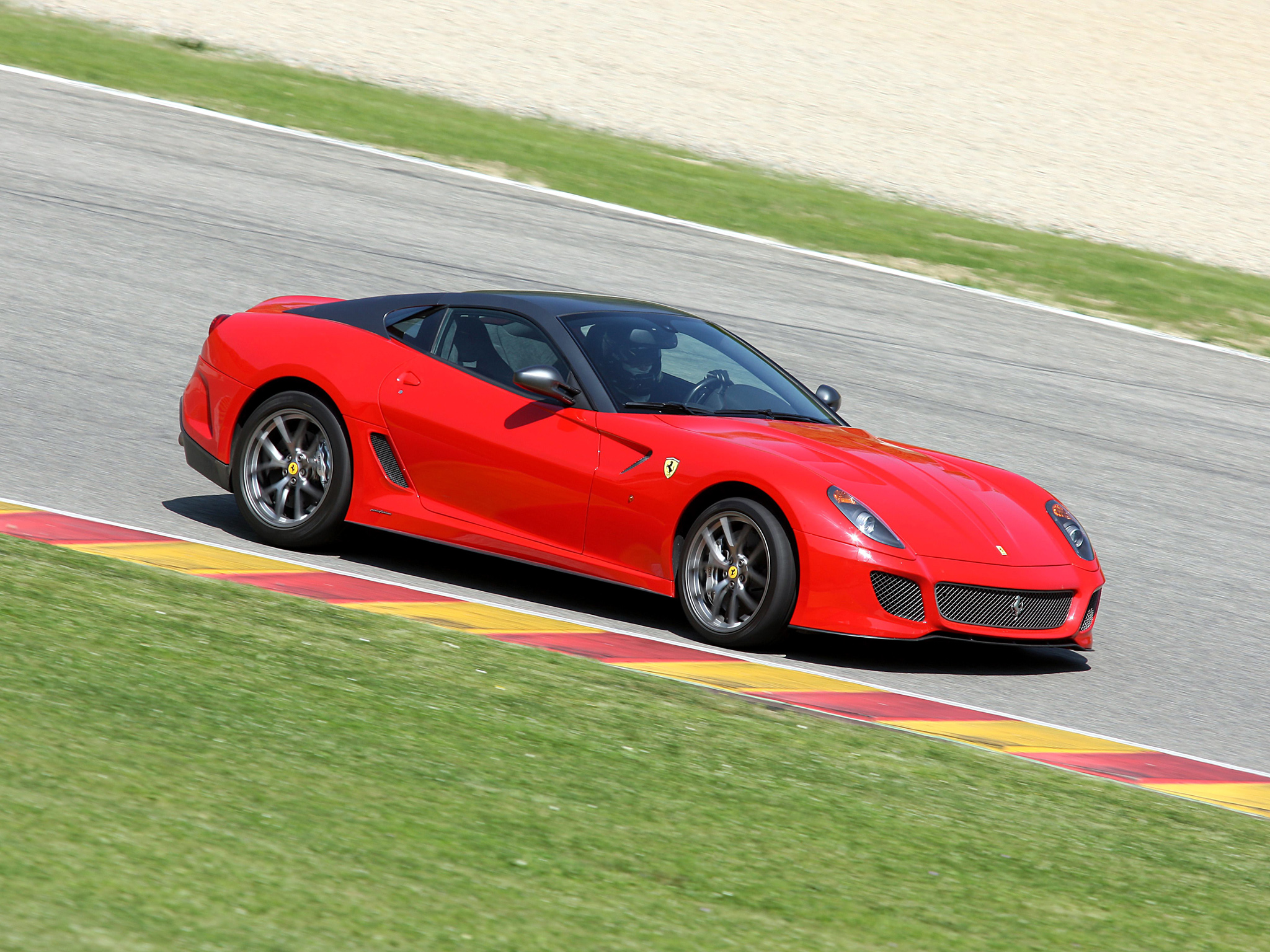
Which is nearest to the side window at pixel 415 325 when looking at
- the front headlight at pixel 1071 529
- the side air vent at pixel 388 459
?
the side air vent at pixel 388 459

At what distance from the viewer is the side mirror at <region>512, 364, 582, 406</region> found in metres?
7.98

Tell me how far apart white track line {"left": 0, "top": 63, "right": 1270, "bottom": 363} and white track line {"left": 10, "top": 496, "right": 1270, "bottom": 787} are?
903cm

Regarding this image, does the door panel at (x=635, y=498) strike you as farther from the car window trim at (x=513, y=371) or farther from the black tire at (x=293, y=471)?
the black tire at (x=293, y=471)

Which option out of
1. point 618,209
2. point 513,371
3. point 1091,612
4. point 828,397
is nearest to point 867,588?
point 1091,612

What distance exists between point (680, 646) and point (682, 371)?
4.88 feet

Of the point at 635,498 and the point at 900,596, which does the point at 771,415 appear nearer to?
the point at 635,498

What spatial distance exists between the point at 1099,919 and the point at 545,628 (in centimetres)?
325

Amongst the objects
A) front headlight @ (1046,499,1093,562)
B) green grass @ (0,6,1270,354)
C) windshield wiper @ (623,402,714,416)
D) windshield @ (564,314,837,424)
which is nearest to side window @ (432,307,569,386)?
windshield @ (564,314,837,424)

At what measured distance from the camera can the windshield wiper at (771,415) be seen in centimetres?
835

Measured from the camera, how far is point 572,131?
20297 mm

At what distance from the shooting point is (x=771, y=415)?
8508 mm

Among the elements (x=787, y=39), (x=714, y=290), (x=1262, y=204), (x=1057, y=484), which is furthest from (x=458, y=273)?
(x=787, y=39)

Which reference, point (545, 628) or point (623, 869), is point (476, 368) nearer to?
point (545, 628)

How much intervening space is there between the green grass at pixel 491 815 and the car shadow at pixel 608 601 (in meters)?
1.30
